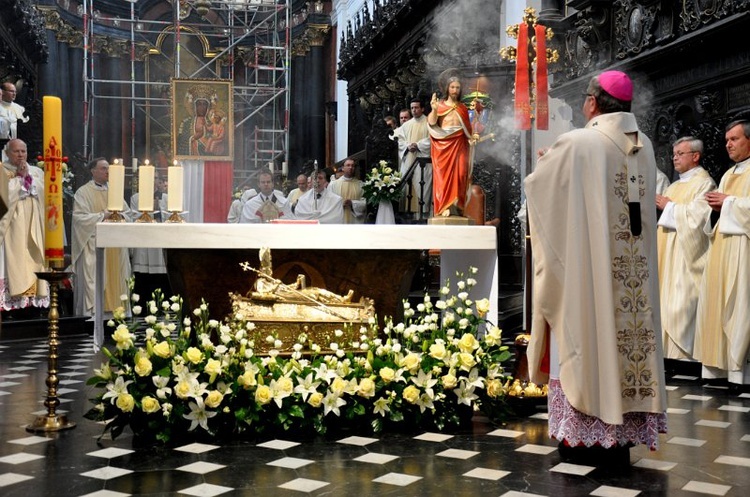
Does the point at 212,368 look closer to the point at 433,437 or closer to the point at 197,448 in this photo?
the point at 197,448

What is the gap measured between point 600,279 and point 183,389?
6.99 ft

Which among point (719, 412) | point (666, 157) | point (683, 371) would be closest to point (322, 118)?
point (666, 157)

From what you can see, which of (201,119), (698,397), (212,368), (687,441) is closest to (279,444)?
(212,368)

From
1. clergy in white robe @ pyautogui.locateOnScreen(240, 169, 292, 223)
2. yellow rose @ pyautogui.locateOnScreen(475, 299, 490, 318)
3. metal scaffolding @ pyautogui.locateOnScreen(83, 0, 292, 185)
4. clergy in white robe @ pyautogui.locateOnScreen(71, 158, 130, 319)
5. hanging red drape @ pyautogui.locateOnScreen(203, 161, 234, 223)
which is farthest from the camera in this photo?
metal scaffolding @ pyautogui.locateOnScreen(83, 0, 292, 185)

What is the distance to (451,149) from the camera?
625 cm

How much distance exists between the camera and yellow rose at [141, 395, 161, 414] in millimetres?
4785

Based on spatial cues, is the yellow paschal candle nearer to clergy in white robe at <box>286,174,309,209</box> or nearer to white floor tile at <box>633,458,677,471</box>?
white floor tile at <box>633,458,677,471</box>

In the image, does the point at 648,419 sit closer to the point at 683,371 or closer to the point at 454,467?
the point at 454,467

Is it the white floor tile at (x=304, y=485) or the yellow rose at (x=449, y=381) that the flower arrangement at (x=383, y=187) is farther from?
the white floor tile at (x=304, y=485)

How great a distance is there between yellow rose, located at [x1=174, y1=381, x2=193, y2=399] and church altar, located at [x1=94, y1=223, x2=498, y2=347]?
0.93 meters

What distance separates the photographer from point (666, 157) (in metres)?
9.08

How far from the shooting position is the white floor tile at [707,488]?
406cm

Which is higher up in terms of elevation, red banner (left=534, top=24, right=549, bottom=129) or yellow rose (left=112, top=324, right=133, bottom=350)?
red banner (left=534, top=24, right=549, bottom=129)

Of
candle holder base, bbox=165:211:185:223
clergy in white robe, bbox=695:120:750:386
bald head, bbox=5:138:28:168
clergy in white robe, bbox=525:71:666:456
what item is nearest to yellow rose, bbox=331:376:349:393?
clergy in white robe, bbox=525:71:666:456
